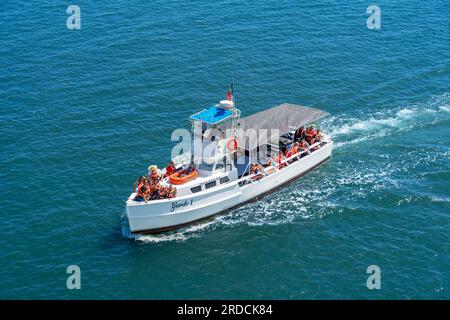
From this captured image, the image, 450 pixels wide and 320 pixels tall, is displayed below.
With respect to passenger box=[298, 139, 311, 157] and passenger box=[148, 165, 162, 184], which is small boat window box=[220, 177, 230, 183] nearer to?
passenger box=[148, 165, 162, 184]

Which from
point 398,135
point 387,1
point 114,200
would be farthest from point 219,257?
point 387,1

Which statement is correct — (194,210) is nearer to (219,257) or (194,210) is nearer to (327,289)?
(219,257)

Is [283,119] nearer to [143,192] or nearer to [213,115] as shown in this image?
[213,115]

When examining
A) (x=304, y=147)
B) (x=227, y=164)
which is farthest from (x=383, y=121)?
(x=227, y=164)

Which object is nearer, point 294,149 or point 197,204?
point 197,204

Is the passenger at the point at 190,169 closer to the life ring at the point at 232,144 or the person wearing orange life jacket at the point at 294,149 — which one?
the life ring at the point at 232,144

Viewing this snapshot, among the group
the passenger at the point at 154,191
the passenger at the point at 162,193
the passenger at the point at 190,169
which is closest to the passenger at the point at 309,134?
the passenger at the point at 190,169
